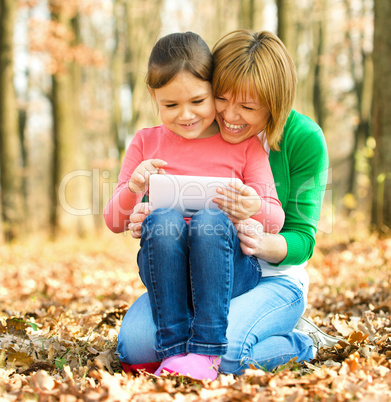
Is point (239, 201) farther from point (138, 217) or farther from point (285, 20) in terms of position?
point (285, 20)

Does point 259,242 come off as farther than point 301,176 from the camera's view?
No

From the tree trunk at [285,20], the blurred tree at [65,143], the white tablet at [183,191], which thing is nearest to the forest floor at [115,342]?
the white tablet at [183,191]

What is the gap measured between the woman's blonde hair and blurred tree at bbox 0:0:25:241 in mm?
7454

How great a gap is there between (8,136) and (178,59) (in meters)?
7.56

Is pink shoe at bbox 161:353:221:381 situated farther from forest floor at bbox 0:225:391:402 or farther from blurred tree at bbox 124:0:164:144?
blurred tree at bbox 124:0:164:144

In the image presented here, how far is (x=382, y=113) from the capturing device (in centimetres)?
601

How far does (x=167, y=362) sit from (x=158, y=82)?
135 cm

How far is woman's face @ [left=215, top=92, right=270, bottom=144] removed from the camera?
2.37 meters

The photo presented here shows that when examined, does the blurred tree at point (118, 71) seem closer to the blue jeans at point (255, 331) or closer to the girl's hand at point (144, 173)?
the girl's hand at point (144, 173)

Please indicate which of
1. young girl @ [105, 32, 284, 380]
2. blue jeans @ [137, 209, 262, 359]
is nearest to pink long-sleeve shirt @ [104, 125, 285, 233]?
young girl @ [105, 32, 284, 380]

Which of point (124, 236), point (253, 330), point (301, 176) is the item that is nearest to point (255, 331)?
point (253, 330)

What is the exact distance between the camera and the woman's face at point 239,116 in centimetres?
237

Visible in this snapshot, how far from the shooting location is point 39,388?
6.05 ft

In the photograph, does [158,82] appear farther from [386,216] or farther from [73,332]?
[386,216]
